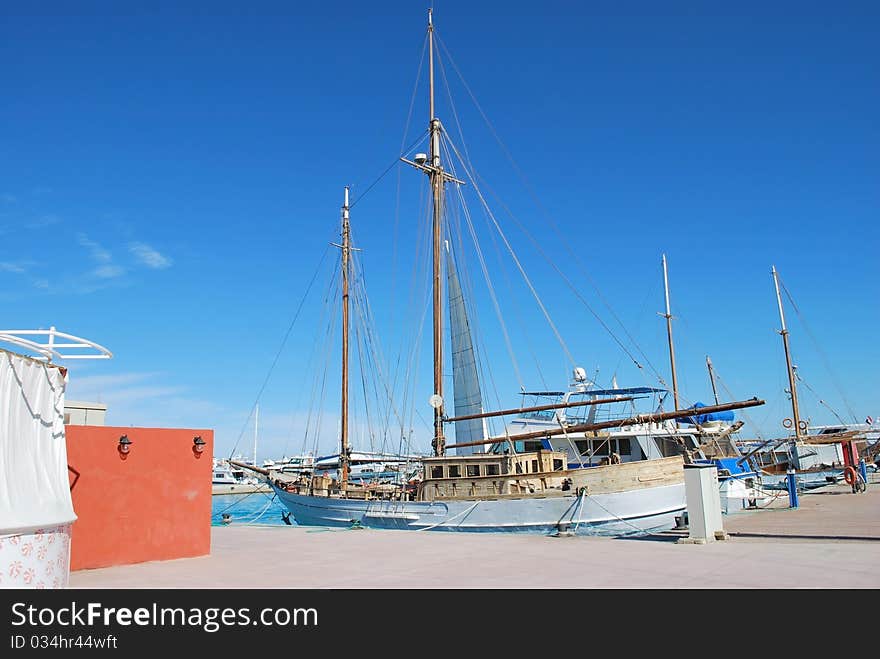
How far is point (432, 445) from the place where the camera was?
26.9 m

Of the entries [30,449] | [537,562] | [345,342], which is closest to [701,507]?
[537,562]

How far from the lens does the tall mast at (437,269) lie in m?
26.5

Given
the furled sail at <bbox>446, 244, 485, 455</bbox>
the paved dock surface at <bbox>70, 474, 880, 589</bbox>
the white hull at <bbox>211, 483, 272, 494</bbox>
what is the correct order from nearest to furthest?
the paved dock surface at <bbox>70, 474, 880, 589</bbox> → the furled sail at <bbox>446, 244, 485, 455</bbox> → the white hull at <bbox>211, 483, 272, 494</bbox>

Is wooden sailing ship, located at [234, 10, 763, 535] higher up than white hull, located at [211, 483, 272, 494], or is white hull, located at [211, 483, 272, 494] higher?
wooden sailing ship, located at [234, 10, 763, 535]

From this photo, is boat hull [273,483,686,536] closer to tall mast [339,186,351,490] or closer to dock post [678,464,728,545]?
dock post [678,464,728,545]

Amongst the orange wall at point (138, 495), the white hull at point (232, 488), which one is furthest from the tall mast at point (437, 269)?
the white hull at point (232, 488)

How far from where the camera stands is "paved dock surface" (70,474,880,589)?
8.88m
